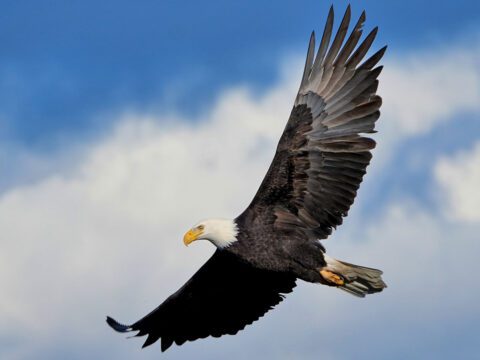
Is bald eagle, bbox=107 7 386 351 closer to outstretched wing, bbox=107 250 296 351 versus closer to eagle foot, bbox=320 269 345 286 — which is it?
eagle foot, bbox=320 269 345 286

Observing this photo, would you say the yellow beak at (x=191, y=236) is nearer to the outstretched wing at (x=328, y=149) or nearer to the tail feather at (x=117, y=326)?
the outstretched wing at (x=328, y=149)

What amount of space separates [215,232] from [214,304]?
6.56 ft

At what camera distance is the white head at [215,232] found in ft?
41.6

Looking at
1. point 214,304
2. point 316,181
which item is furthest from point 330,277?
point 214,304

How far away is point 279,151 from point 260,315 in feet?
8.42

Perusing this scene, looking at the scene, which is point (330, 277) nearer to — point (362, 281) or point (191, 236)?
point (362, 281)

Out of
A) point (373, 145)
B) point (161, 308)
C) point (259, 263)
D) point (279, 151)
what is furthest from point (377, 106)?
point (161, 308)

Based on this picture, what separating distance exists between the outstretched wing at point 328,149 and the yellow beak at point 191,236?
610mm

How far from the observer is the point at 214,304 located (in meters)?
14.4

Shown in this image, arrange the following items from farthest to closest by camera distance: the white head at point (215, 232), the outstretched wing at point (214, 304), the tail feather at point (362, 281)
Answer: the outstretched wing at point (214, 304) → the tail feather at point (362, 281) → the white head at point (215, 232)

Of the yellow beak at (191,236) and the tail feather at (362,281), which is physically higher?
the yellow beak at (191,236)

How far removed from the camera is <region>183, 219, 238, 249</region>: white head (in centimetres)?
1268

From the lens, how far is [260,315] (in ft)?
47.2

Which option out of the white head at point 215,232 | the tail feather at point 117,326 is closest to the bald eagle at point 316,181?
the white head at point 215,232
